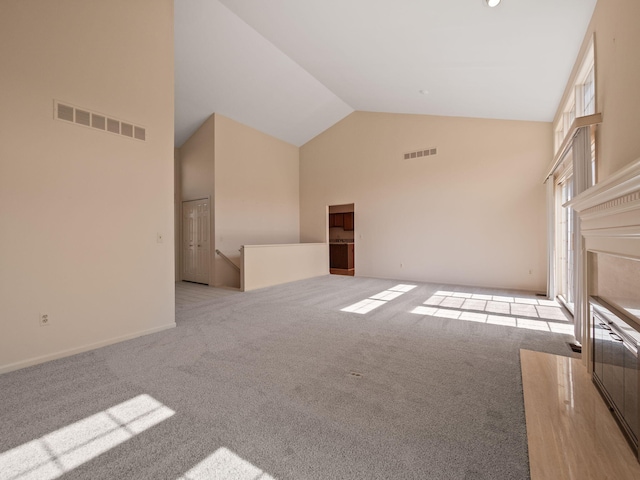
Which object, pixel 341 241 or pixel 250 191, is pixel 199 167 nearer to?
pixel 250 191

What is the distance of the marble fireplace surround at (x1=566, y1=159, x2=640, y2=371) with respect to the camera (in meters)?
1.38

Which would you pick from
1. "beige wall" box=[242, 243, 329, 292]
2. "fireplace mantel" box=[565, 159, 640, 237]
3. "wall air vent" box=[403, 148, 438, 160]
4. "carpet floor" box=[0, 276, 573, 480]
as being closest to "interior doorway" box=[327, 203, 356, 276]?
"beige wall" box=[242, 243, 329, 292]

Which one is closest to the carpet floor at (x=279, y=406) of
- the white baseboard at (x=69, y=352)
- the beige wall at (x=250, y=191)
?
the white baseboard at (x=69, y=352)

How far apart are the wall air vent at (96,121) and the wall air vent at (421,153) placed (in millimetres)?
6074

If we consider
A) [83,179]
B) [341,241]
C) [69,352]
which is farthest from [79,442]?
[341,241]

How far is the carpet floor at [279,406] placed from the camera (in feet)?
4.92

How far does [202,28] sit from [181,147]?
375 cm

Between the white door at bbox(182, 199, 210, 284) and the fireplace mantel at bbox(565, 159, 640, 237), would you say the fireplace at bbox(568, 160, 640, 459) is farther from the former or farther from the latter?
the white door at bbox(182, 199, 210, 284)

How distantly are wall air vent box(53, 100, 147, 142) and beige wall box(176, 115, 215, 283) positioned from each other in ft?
11.7

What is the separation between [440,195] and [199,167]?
5970mm

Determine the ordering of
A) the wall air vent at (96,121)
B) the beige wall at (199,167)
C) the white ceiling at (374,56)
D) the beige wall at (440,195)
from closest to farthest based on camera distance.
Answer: the wall air vent at (96,121) → the white ceiling at (374,56) → the beige wall at (440,195) → the beige wall at (199,167)

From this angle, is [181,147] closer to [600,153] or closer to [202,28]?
[202,28]

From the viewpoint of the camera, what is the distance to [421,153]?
7.51 m

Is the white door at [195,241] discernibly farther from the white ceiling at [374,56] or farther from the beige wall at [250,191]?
the white ceiling at [374,56]
